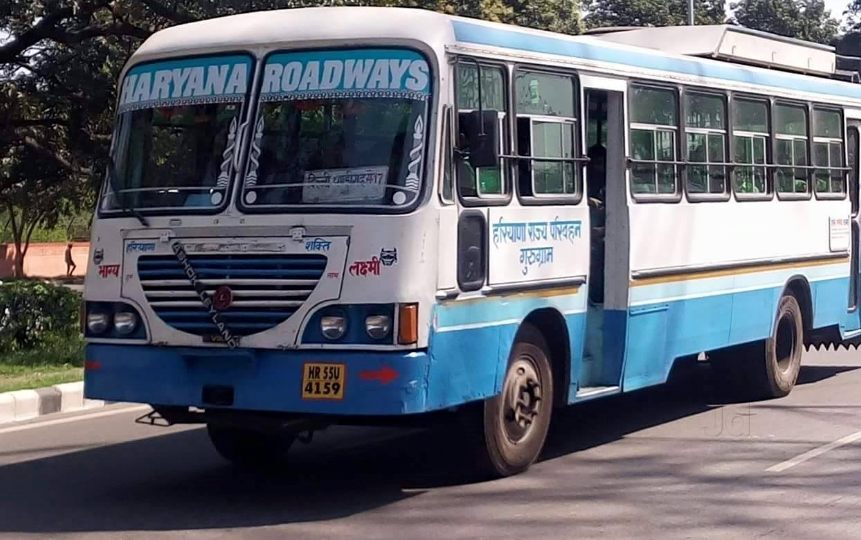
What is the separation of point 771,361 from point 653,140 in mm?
3079

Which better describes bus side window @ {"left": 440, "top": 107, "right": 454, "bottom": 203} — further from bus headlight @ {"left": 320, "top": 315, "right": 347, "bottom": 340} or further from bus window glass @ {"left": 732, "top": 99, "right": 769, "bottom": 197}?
bus window glass @ {"left": 732, "top": 99, "right": 769, "bottom": 197}

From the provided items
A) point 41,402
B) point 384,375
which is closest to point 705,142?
point 384,375

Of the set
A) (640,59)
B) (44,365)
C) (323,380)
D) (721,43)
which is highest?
(721,43)

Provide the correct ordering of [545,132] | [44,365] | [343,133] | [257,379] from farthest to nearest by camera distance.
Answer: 1. [44,365]
2. [545,132]
3. [343,133]
4. [257,379]

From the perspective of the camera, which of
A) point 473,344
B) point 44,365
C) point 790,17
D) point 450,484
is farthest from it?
point 790,17

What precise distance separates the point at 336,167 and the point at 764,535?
118 inches

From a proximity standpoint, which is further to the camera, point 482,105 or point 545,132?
point 545,132

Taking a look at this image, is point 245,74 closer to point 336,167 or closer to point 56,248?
point 336,167

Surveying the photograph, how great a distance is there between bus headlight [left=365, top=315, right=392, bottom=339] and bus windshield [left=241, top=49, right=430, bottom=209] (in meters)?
0.62

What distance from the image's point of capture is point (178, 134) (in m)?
8.46

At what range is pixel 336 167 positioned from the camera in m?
8.01

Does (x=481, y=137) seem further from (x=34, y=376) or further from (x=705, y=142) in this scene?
(x=34, y=376)

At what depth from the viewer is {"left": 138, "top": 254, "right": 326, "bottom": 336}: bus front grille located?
788cm

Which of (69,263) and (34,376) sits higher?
(69,263)
